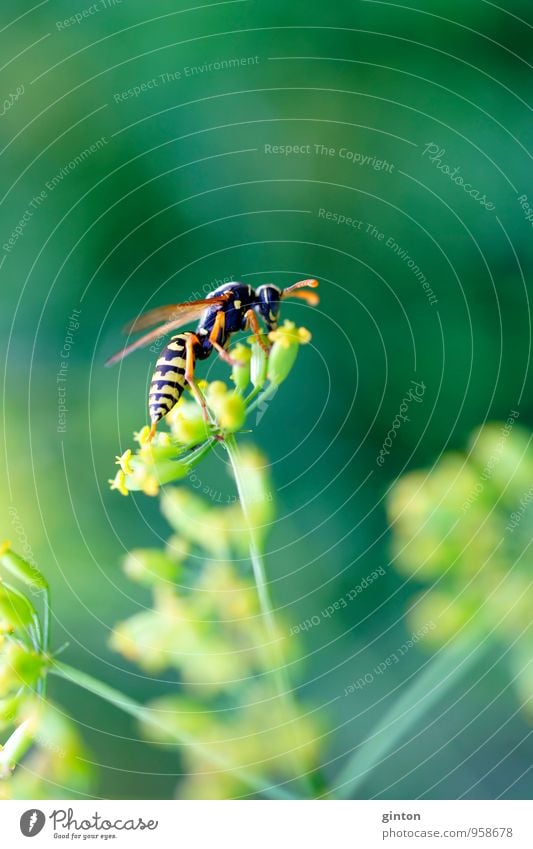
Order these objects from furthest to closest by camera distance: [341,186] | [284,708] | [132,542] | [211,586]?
1. [341,186]
2. [132,542]
3. [211,586]
4. [284,708]

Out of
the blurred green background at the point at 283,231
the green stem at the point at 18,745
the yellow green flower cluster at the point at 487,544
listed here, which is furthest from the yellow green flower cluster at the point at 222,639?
the blurred green background at the point at 283,231

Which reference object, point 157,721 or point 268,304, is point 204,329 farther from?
point 157,721

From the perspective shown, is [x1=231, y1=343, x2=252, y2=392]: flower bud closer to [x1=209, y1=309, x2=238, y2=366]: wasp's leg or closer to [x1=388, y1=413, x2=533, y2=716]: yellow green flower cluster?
[x1=209, y1=309, x2=238, y2=366]: wasp's leg

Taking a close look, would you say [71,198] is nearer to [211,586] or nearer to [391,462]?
[391,462]

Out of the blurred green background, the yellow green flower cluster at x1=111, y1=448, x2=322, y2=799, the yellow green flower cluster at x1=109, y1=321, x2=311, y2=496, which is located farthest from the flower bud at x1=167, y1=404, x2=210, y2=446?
the blurred green background

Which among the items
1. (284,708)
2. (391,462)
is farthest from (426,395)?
(284,708)
